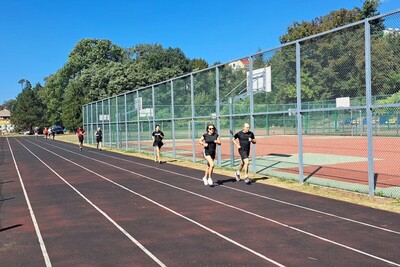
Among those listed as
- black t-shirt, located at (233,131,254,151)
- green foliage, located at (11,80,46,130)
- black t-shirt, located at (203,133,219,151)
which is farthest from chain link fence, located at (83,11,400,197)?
green foliage, located at (11,80,46,130)

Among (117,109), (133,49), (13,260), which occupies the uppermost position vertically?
(133,49)

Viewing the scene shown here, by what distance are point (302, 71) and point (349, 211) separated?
5040 mm

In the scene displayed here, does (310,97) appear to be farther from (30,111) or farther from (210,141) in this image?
(30,111)

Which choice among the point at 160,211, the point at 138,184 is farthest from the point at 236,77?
the point at 160,211

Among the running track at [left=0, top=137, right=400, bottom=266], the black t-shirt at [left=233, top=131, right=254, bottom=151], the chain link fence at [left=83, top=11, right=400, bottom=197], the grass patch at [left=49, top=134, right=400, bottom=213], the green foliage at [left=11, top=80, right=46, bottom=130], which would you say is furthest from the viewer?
the green foliage at [left=11, top=80, right=46, bottom=130]

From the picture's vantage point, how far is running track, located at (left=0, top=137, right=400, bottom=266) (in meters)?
5.71

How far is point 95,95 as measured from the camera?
221 ft

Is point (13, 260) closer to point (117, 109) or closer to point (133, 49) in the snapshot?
point (117, 109)

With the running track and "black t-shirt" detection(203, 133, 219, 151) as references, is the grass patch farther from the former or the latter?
"black t-shirt" detection(203, 133, 219, 151)

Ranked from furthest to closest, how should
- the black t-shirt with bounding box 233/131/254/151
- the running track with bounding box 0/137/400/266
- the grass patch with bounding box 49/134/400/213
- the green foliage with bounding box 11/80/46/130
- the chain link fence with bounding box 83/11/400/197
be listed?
1. the green foliage with bounding box 11/80/46/130
2. the black t-shirt with bounding box 233/131/254/151
3. the chain link fence with bounding box 83/11/400/197
4. the grass patch with bounding box 49/134/400/213
5. the running track with bounding box 0/137/400/266

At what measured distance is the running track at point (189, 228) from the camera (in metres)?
5.71

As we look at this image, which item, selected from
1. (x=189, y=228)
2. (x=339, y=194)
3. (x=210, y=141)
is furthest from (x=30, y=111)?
(x=189, y=228)

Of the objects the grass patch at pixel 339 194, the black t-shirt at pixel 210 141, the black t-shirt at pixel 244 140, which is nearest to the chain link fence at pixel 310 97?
the grass patch at pixel 339 194

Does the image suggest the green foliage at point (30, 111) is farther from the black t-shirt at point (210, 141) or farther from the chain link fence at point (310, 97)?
the black t-shirt at point (210, 141)
